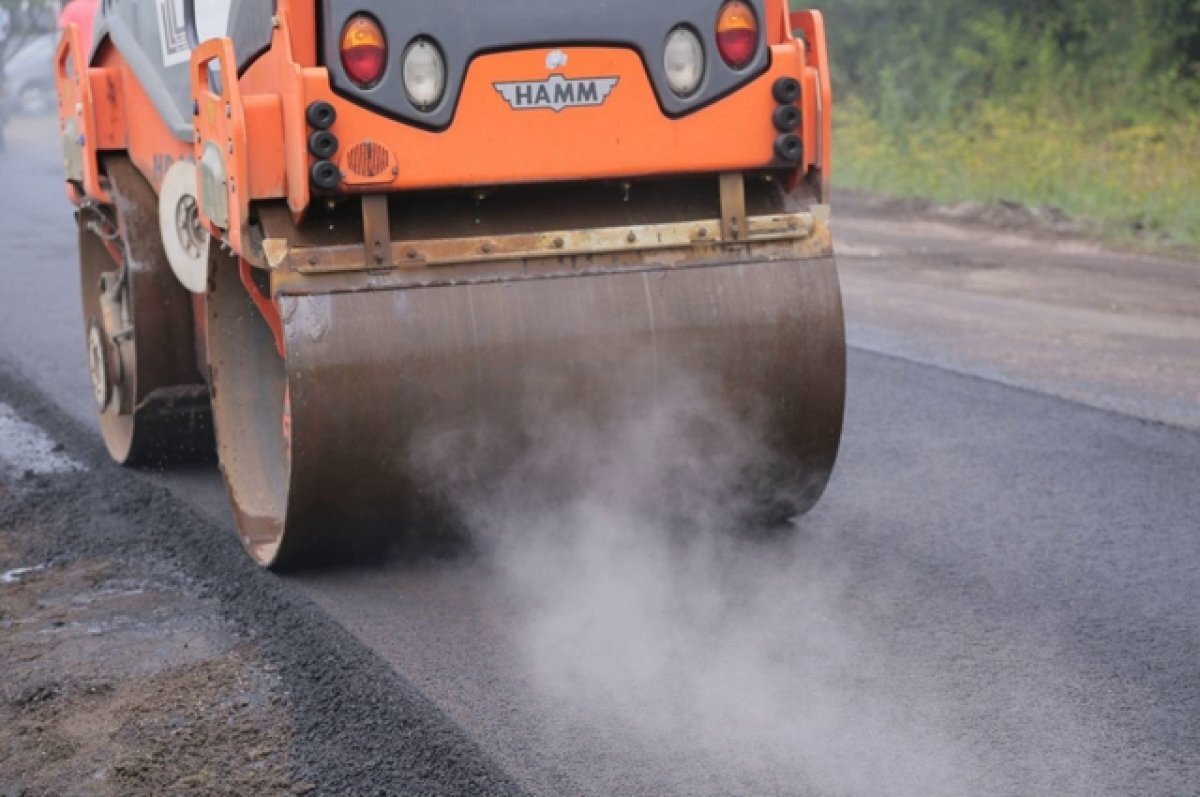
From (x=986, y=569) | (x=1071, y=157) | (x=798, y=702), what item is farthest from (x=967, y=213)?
(x=798, y=702)

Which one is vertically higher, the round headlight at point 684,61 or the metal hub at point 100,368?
the round headlight at point 684,61

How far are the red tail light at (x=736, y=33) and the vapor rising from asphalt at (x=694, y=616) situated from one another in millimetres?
876

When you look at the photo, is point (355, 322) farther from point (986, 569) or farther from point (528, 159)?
point (986, 569)

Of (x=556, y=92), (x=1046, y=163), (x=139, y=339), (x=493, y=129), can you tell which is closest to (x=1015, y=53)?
(x=1046, y=163)

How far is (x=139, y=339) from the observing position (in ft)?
18.2

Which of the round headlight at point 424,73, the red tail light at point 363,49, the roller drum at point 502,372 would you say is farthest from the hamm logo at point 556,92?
the roller drum at point 502,372

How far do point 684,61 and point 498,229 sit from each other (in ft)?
2.16

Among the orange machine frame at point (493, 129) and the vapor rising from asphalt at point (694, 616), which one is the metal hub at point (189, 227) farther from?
the vapor rising from asphalt at point (694, 616)

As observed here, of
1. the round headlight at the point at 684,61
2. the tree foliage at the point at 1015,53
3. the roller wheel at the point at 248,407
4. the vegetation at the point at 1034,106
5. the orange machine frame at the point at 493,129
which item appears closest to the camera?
the orange machine frame at the point at 493,129

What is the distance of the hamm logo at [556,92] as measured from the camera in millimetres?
4336

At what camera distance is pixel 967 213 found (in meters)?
13.8

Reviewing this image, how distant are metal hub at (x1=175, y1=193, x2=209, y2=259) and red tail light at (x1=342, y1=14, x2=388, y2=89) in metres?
0.87

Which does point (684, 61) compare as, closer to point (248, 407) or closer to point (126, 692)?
point (248, 407)

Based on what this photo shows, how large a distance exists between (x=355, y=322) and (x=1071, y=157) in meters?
12.0
